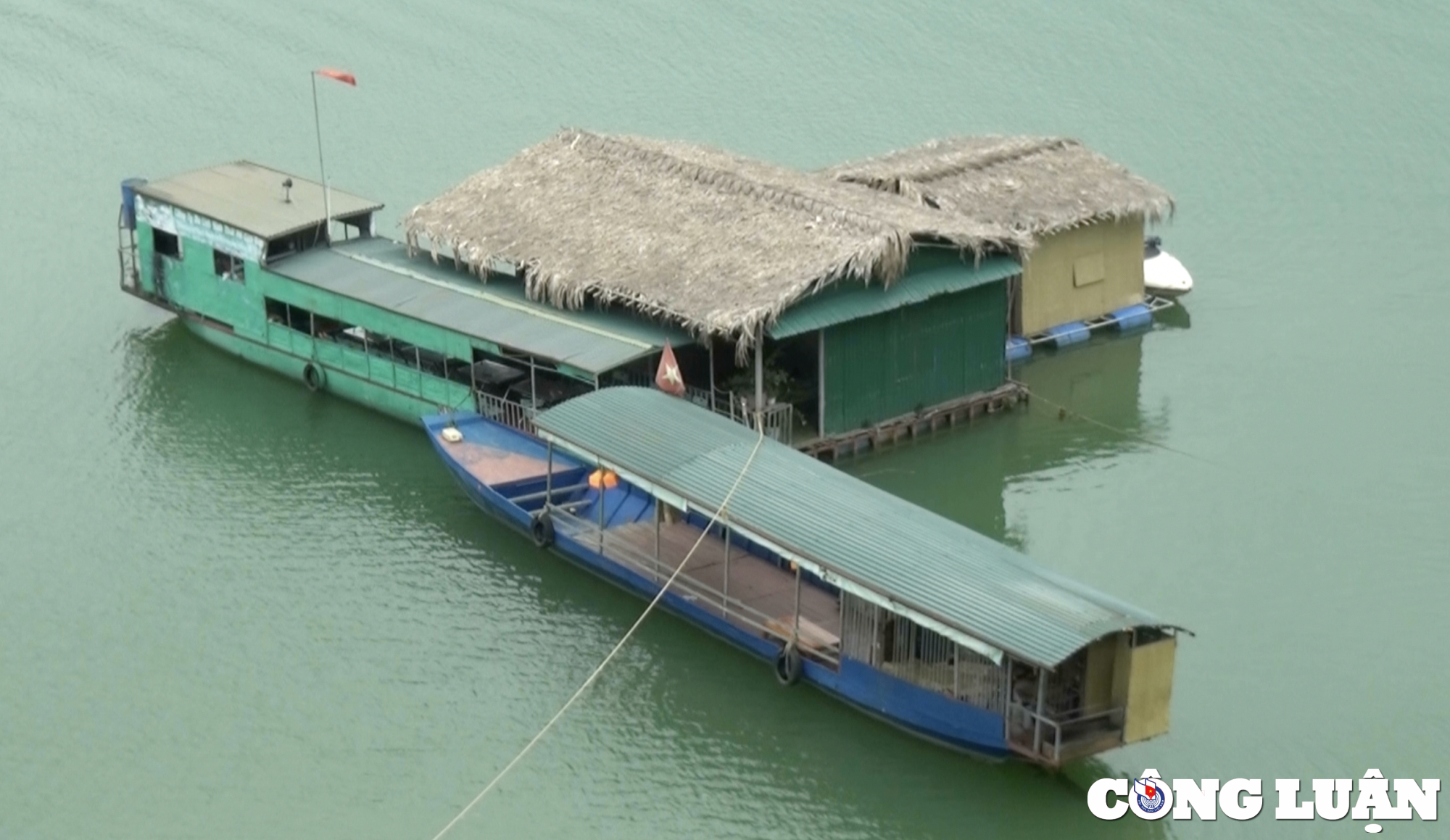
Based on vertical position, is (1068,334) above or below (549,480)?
above

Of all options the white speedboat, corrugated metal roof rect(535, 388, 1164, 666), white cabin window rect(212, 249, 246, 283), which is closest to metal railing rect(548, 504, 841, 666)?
corrugated metal roof rect(535, 388, 1164, 666)

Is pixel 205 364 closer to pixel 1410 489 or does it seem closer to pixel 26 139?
pixel 26 139

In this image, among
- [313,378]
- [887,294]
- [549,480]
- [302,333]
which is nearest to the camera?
[549,480]

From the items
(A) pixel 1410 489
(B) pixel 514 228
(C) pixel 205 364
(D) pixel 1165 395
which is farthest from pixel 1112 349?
(C) pixel 205 364

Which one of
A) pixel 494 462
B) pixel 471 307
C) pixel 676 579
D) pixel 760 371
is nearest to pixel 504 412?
pixel 471 307

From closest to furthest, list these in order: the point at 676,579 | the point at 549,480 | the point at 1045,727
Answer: the point at 1045,727
the point at 676,579
the point at 549,480

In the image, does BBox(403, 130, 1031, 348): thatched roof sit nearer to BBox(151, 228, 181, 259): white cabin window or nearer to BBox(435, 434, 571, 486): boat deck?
BBox(435, 434, 571, 486): boat deck

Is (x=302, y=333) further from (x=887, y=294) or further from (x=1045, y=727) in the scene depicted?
(x=1045, y=727)
